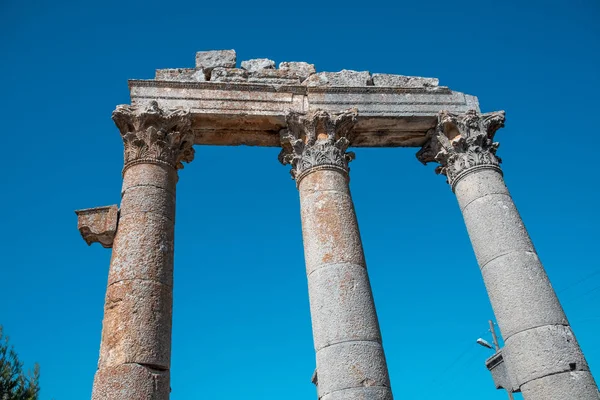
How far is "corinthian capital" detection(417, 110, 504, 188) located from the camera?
1198 centimetres

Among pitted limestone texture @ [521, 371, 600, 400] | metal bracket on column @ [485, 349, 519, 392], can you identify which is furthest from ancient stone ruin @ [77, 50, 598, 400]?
metal bracket on column @ [485, 349, 519, 392]

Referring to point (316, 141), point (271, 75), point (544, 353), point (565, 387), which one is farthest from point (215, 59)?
point (565, 387)

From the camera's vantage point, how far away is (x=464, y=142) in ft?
40.3

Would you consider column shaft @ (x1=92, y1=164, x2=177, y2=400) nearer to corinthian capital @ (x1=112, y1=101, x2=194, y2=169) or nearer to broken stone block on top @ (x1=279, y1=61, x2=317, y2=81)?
corinthian capital @ (x1=112, y1=101, x2=194, y2=169)

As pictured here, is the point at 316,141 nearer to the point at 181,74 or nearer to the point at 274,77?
the point at 274,77

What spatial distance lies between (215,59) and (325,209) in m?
5.42

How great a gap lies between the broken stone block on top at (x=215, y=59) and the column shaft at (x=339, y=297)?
4.12 m

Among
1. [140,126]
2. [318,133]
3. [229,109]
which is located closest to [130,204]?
[140,126]

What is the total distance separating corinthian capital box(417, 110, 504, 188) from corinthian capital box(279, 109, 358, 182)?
91.8 inches

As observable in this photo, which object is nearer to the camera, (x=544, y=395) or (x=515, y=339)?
(x=544, y=395)

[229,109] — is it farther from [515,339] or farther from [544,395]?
[544,395]

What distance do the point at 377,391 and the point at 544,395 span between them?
3.11m

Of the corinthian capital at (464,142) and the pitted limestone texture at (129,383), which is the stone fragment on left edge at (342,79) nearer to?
the corinthian capital at (464,142)

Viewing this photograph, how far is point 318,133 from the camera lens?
11.8 m
